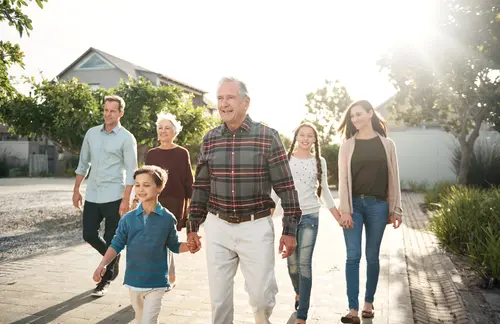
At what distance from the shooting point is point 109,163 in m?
5.40

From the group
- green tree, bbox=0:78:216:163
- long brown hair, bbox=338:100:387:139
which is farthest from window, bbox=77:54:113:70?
long brown hair, bbox=338:100:387:139

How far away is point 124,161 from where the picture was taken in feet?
18.0

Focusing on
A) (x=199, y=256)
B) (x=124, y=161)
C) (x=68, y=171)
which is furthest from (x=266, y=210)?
(x=68, y=171)

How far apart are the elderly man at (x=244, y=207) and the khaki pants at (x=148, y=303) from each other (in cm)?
46

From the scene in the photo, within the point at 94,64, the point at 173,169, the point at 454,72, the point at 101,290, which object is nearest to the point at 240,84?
the point at 173,169

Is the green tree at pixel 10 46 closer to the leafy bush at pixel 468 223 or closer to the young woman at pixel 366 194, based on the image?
the young woman at pixel 366 194

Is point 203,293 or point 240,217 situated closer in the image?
point 240,217

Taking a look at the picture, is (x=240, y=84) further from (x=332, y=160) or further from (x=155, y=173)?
(x=332, y=160)

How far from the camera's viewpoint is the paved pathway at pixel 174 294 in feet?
14.6

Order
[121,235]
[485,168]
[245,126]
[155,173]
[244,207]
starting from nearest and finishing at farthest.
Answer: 1. [244,207]
2. [245,126]
3. [121,235]
4. [155,173]
5. [485,168]

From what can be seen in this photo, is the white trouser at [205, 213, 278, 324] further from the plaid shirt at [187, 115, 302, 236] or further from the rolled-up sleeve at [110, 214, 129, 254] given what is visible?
the rolled-up sleeve at [110, 214, 129, 254]

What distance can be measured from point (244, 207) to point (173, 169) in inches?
96.6

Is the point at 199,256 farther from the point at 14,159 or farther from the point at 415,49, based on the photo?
the point at 14,159

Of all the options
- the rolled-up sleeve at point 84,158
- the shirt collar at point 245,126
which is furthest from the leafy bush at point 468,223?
the rolled-up sleeve at point 84,158
